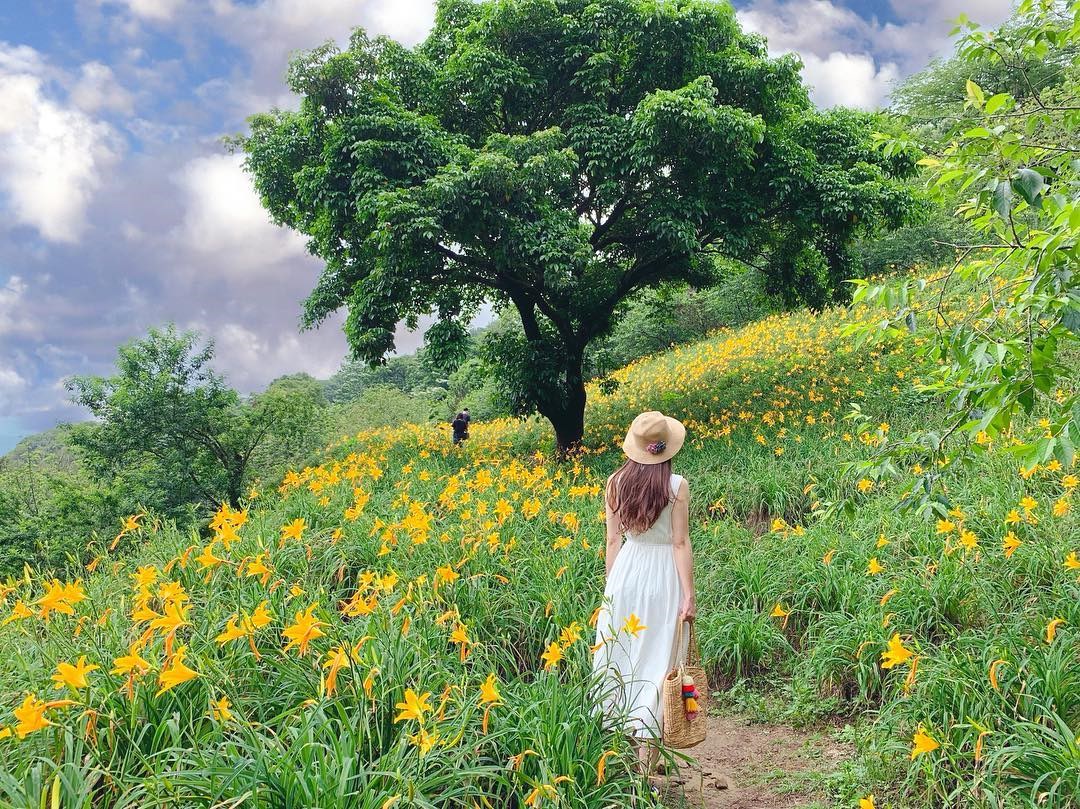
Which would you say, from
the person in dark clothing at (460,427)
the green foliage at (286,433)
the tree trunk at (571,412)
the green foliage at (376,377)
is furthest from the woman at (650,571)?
the green foliage at (376,377)

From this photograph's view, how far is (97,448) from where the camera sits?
11.6 m

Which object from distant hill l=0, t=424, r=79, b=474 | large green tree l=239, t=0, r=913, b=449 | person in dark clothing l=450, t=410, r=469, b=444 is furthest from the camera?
person in dark clothing l=450, t=410, r=469, b=444

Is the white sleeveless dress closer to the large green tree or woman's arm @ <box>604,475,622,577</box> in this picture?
woman's arm @ <box>604,475,622,577</box>

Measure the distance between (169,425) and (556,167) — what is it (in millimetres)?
8366

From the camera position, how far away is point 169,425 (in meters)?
11.7

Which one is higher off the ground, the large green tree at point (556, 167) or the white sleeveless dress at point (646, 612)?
the large green tree at point (556, 167)

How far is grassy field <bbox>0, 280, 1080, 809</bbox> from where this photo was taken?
222cm

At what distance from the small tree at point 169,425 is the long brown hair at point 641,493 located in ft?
34.5

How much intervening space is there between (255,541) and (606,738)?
10.6 ft

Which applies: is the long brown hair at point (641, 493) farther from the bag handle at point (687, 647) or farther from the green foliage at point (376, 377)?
the green foliage at point (376, 377)

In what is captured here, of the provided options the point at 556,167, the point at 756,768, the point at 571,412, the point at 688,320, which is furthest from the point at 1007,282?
the point at 688,320

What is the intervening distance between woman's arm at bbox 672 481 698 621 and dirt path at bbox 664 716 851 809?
78cm

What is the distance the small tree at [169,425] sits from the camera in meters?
11.6

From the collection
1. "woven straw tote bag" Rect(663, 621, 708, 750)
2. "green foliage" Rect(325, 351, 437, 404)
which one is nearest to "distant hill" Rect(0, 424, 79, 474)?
"woven straw tote bag" Rect(663, 621, 708, 750)
